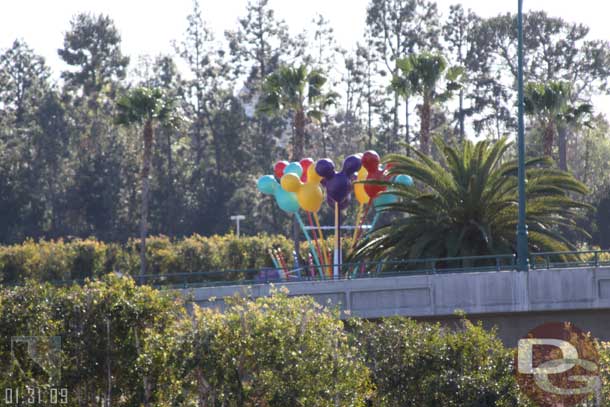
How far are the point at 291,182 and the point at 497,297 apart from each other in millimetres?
14865

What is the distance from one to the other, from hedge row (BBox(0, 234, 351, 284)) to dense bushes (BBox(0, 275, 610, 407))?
39185 millimetres

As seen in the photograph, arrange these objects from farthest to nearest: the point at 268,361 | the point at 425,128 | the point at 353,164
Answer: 1. the point at 425,128
2. the point at 353,164
3. the point at 268,361

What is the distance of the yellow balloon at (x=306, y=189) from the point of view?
1656 inches

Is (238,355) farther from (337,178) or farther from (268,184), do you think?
(268,184)

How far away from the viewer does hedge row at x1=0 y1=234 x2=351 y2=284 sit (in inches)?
2427

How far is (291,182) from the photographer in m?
42.0

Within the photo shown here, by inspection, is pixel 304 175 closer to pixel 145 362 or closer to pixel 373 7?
pixel 145 362

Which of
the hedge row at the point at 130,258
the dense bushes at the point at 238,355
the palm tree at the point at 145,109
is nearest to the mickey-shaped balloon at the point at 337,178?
the palm tree at the point at 145,109

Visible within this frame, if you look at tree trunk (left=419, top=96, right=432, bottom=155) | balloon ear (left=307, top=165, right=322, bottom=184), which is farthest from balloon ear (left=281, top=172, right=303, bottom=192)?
tree trunk (left=419, top=96, right=432, bottom=155)

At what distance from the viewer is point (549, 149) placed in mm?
48438

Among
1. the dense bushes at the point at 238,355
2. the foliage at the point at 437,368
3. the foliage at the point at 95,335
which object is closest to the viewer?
the dense bushes at the point at 238,355

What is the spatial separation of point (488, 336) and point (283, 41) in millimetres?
67951

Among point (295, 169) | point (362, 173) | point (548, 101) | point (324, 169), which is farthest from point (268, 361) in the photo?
point (548, 101)

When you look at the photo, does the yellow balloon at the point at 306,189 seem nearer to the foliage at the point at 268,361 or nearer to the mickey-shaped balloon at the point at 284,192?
the mickey-shaped balloon at the point at 284,192
